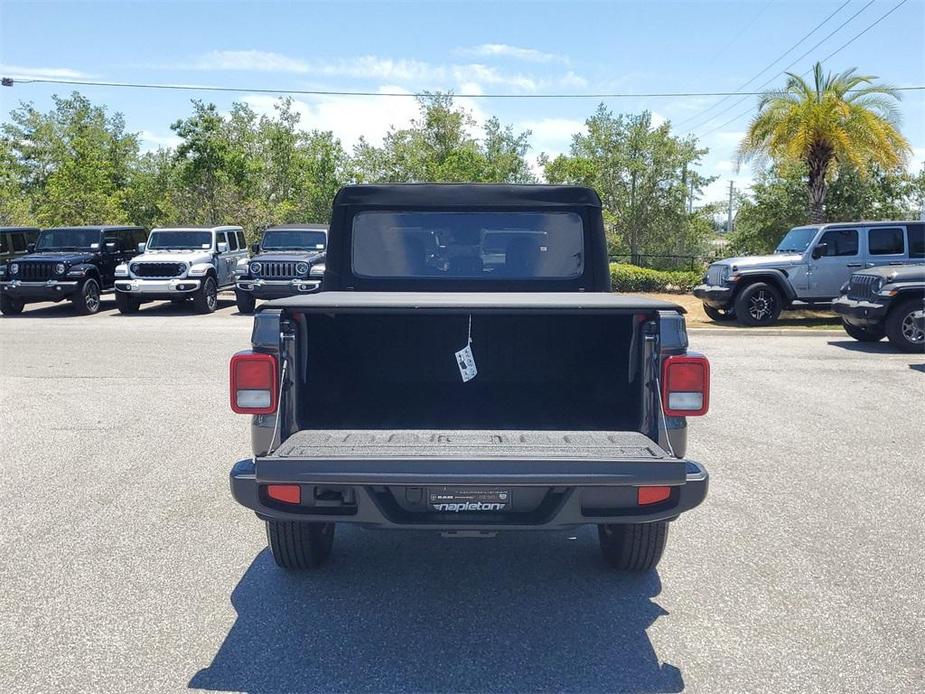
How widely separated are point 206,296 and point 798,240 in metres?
12.5

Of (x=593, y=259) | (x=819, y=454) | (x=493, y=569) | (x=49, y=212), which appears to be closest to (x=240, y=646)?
(x=493, y=569)

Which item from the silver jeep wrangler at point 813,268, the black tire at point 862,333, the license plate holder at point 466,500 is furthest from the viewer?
the silver jeep wrangler at point 813,268

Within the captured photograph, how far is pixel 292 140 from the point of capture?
45.7 metres

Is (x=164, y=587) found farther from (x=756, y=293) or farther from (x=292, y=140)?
(x=292, y=140)

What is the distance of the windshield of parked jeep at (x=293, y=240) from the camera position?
19531mm

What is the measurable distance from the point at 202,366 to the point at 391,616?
829cm

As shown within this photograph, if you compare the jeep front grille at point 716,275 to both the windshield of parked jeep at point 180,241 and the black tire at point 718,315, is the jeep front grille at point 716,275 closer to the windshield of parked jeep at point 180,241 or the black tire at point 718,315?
the black tire at point 718,315

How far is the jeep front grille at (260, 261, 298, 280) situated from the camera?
18359mm

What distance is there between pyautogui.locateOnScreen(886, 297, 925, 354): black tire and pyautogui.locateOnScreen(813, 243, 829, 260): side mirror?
3.70 meters

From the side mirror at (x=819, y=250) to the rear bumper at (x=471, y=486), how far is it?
14614mm

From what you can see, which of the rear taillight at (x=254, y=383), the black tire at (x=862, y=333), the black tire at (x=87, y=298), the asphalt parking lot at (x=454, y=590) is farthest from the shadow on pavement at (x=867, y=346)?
the black tire at (x=87, y=298)

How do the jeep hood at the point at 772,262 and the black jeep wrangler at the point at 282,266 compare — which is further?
the black jeep wrangler at the point at 282,266

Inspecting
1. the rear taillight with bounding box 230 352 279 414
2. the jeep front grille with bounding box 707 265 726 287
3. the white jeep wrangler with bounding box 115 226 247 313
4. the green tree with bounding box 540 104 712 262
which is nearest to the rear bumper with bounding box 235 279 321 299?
the white jeep wrangler with bounding box 115 226 247 313

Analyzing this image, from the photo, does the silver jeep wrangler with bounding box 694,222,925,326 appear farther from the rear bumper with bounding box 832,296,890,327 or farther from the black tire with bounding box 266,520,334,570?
the black tire with bounding box 266,520,334,570
